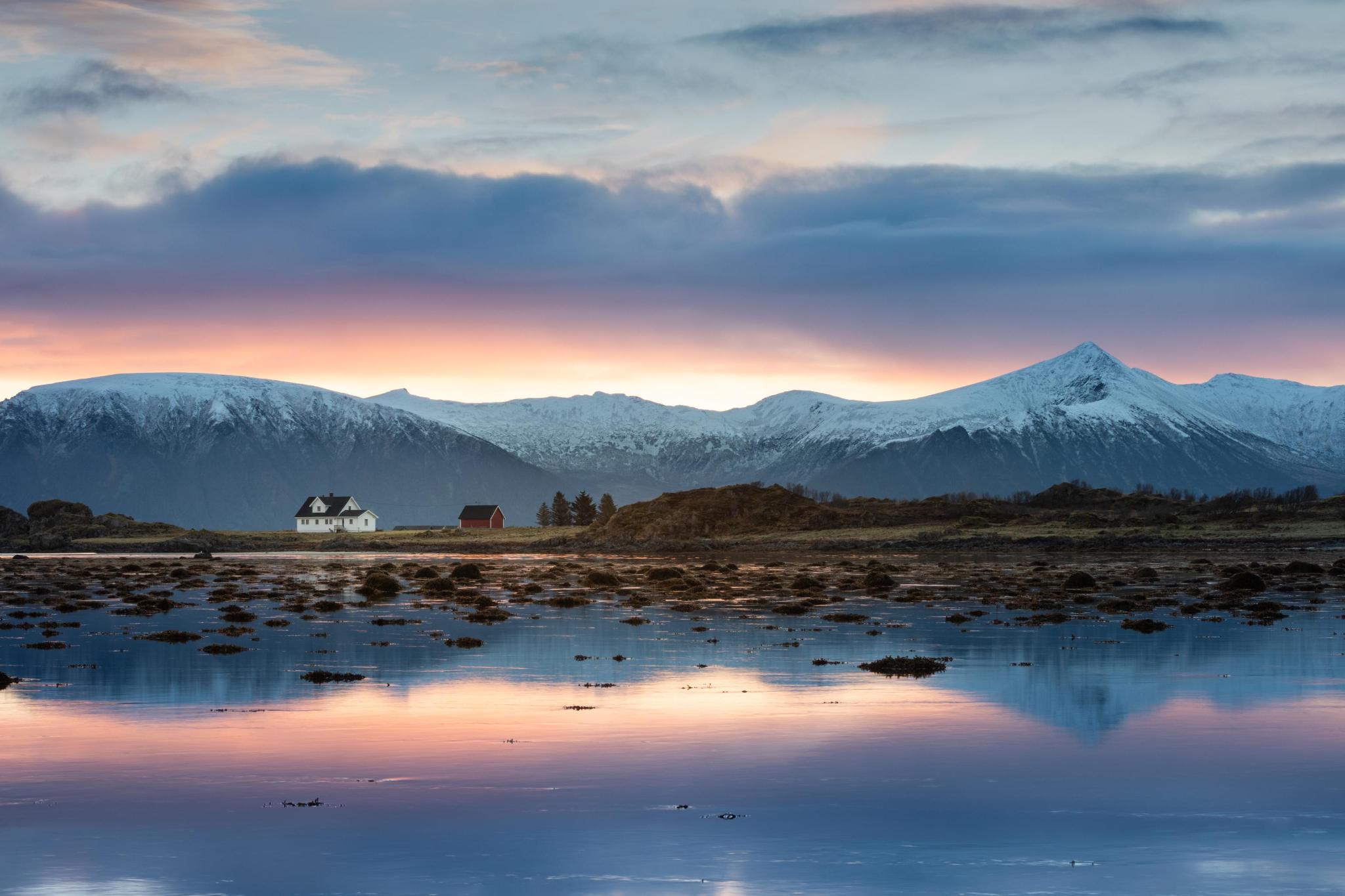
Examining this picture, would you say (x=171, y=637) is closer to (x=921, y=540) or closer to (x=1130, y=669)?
(x=1130, y=669)

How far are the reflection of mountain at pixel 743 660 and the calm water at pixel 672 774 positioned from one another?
0.77ft

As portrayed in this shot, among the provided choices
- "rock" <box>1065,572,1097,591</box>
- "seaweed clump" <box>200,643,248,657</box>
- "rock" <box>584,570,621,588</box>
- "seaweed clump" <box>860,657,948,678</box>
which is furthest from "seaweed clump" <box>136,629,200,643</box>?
"rock" <box>1065,572,1097,591</box>

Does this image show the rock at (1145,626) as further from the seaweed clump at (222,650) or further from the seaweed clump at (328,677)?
the seaweed clump at (222,650)

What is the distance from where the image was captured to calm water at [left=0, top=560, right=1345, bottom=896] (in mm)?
17234

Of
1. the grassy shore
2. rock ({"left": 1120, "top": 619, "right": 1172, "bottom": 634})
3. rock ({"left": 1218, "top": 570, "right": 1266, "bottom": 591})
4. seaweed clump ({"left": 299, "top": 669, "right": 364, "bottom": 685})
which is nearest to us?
seaweed clump ({"left": 299, "top": 669, "right": 364, "bottom": 685})

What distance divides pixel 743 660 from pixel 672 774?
17.6m

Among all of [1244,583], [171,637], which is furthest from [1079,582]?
[171,637]

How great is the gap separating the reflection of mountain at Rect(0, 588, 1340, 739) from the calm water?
0.77 feet

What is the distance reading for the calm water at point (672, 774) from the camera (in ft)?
56.5

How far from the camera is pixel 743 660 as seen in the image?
135 feet

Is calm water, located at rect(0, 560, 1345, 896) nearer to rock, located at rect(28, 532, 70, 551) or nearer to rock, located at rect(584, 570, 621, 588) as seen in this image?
rock, located at rect(584, 570, 621, 588)

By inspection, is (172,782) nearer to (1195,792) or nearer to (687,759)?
(687,759)

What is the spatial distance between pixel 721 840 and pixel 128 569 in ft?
318

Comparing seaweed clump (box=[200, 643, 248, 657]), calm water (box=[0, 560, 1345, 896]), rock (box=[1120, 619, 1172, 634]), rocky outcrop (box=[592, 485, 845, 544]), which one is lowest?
calm water (box=[0, 560, 1345, 896])
